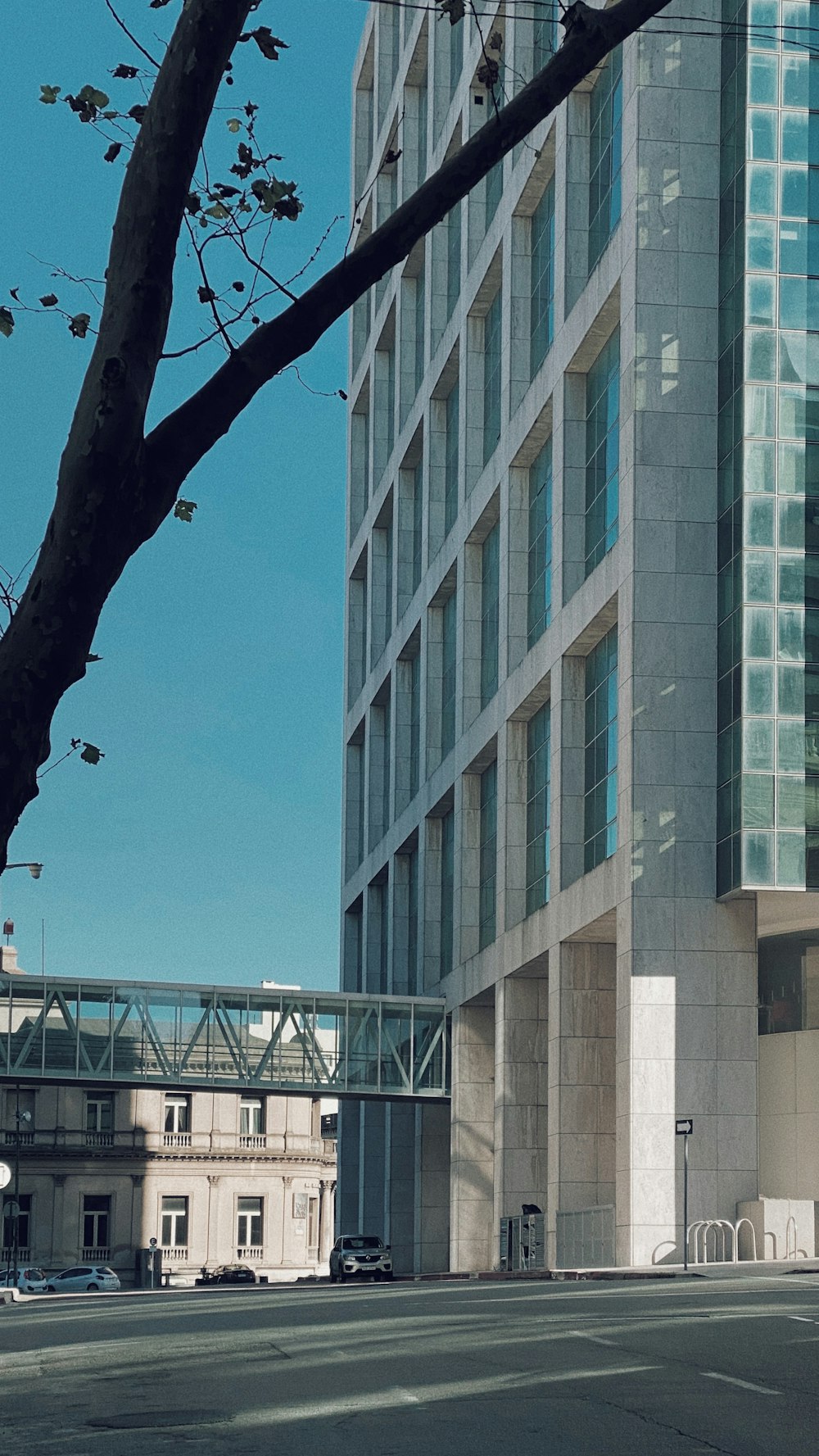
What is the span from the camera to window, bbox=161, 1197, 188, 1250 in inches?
3548

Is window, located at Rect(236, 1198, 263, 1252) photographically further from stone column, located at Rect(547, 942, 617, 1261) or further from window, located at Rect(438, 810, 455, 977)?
stone column, located at Rect(547, 942, 617, 1261)

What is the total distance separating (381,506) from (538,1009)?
28380mm

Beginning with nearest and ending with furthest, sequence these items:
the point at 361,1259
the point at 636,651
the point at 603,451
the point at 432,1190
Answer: the point at 636,651 < the point at 603,451 < the point at 361,1259 < the point at 432,1190

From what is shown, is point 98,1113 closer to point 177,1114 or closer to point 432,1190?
point 177,1114

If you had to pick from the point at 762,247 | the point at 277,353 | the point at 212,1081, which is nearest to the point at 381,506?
the point at 212,1081

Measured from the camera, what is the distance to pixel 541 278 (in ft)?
169

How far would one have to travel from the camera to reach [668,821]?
39188mm

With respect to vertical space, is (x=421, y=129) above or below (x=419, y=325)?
above

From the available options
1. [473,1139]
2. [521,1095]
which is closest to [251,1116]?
[473,1139]

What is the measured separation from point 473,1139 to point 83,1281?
81.4 feet

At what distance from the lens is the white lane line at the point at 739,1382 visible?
42.2ft

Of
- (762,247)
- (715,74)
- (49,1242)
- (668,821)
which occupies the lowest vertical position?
(49,1242)

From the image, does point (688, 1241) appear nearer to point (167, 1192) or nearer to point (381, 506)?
point (381, 506)

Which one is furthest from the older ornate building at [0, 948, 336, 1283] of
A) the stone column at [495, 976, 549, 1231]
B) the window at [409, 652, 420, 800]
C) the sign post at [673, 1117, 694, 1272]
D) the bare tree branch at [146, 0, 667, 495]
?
the bare tree branch at [146, 0, 667, 495]
